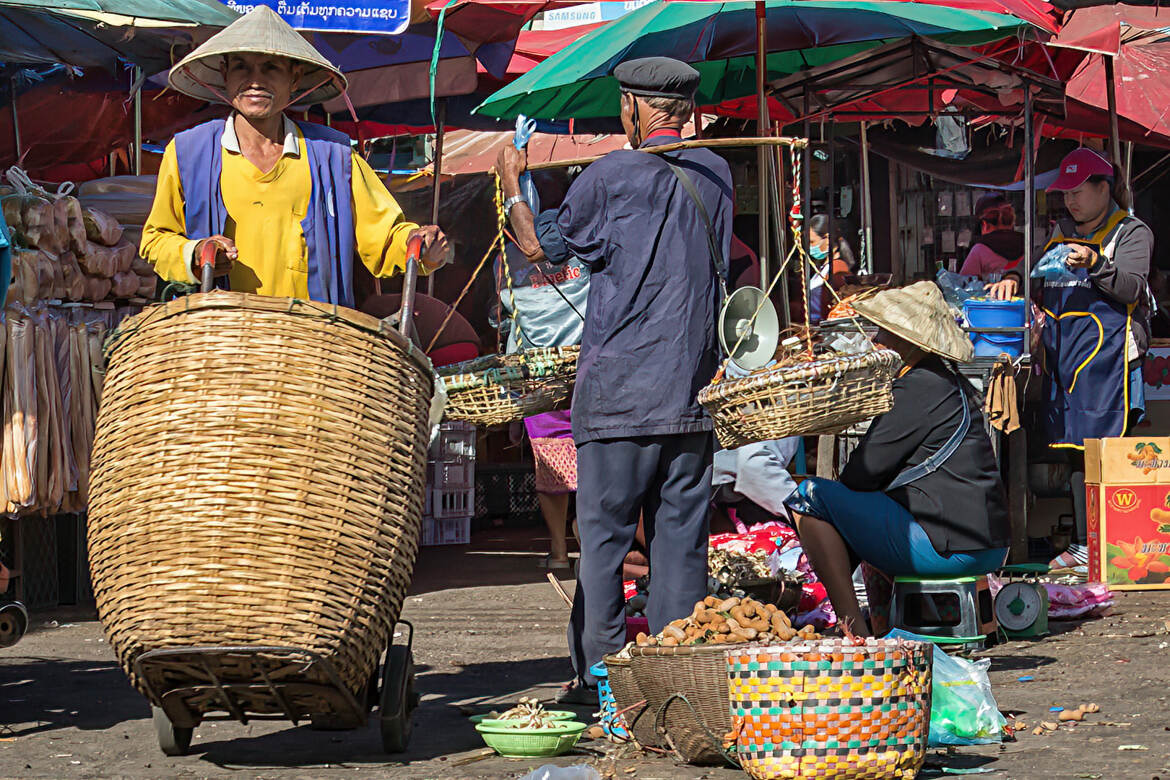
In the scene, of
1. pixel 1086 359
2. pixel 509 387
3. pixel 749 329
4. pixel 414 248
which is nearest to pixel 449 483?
pixel 1086 359

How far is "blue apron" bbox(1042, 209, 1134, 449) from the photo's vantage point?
9.27 metres

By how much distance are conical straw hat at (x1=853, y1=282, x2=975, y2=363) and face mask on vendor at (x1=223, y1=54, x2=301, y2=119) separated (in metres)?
2.48

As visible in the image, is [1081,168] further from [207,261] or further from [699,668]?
[207,261]

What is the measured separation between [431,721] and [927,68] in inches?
224

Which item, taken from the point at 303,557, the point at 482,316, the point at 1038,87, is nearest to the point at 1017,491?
the point at 1038,87

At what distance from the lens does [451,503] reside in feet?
36.8

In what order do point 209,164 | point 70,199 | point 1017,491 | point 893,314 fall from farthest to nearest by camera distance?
point 1017,491
point 70,199
point 893,314
point 209,164

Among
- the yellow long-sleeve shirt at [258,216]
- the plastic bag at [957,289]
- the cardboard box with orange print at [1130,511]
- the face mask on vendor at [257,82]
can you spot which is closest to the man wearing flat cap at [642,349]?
the yellow long-sleeve shirt at [258,216]

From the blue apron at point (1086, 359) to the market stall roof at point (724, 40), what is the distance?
1669 millimetres

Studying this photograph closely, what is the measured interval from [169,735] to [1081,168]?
21.4 ft

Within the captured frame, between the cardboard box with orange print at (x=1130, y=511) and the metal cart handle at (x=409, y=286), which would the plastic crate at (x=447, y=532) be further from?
the metal cart handle at (x=409, y=286)

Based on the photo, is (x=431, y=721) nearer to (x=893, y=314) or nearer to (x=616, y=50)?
(x=893, y=314)

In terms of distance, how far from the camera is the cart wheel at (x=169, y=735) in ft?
15.5

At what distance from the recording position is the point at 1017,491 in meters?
9.23
